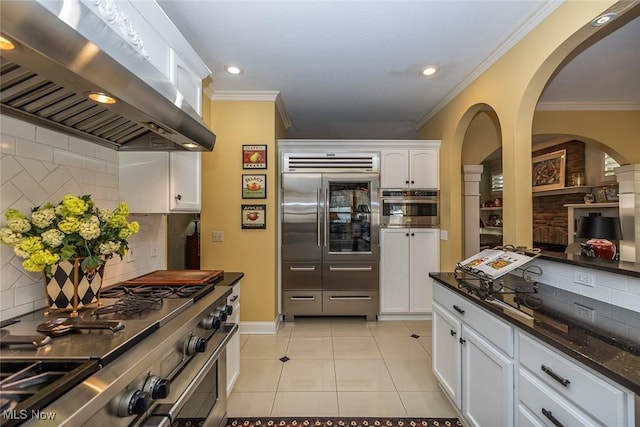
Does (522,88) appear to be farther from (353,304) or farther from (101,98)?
(353,304)

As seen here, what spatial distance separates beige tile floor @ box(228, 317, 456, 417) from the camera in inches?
82.0

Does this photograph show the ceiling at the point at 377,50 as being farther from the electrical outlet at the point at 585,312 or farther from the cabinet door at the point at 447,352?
the cabinet door at the point at 447,352

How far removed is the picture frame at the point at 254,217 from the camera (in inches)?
133

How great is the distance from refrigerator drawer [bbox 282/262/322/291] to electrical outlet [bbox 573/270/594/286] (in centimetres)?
251

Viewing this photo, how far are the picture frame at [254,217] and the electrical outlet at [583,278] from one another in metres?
2.71

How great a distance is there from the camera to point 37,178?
1309 millimetres

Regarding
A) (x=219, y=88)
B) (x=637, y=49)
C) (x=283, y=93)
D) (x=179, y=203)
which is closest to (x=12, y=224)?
(x=179, y=203)

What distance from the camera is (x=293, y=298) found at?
370 centimetres

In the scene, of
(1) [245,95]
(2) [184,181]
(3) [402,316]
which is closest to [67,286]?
(2) [184,181]

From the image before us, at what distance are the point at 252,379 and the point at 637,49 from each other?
4.36m

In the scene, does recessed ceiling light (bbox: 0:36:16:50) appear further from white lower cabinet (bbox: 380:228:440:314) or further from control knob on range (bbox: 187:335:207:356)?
white lower cabinet (bbox: 380:228:440:314)

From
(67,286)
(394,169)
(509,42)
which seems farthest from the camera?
(394,169)

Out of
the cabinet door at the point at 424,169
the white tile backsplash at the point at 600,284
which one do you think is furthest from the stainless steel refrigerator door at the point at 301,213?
the white tile backsplash at the point at 600,284

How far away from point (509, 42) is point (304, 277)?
10.0 ft
